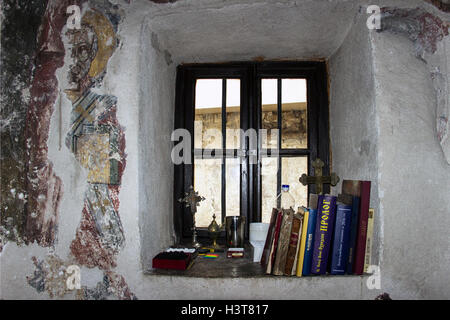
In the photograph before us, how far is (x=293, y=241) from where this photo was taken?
133cm

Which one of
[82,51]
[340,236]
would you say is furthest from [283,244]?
[82,51]

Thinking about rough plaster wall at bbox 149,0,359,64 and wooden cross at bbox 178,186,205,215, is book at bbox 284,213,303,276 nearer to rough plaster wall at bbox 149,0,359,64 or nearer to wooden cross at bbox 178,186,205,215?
wooden cross at bbox 178,186,205,215

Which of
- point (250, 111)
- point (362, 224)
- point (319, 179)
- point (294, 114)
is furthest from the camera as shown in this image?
point (294, 114)

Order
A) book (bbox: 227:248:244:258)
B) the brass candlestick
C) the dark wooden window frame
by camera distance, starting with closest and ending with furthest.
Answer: book (bbox: 227:248:244:258) < the brass candlestick < the dark wooden window frame

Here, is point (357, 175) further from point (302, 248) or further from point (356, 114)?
point (302, 248)

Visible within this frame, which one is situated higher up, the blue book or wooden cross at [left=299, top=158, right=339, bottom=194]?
wooden cross at [left=299, top=158, right=339, bottom=194]

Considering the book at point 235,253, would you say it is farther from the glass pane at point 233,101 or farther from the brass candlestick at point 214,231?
the glass pane at point 233,101

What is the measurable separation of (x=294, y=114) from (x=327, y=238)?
39.3 inches

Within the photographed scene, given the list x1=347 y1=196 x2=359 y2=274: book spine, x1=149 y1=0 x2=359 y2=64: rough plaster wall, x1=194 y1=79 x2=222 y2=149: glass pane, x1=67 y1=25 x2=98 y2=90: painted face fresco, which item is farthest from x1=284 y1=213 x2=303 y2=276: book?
x1=67 y1=25 x2=98 y2=90: painted face fresco

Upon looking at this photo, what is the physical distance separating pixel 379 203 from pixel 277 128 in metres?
0.83

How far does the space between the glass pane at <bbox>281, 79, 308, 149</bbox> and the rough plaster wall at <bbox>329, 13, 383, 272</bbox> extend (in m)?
0.21

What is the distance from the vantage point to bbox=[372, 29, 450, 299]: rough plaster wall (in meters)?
1.32
